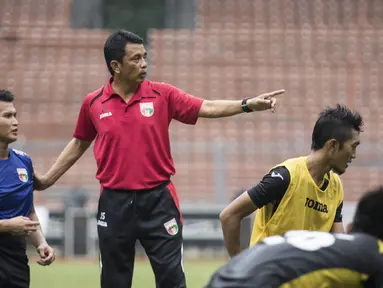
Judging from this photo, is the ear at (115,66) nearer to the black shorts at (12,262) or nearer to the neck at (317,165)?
the black shorts at (12,262)

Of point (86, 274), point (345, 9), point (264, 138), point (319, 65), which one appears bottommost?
point (86, 274)

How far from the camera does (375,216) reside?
398cm

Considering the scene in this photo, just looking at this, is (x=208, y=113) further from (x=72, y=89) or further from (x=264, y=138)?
(x=72, y=89)

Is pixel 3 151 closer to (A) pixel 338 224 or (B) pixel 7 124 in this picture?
(B) pixel 7 124

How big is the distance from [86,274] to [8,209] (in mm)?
6915

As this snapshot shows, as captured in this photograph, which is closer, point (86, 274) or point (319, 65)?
point (86, 274)

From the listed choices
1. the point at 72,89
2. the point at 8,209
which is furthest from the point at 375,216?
the point at 72,89

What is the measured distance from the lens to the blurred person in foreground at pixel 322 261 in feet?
13.0

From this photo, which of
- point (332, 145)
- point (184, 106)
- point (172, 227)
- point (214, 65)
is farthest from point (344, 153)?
point (214, 65)

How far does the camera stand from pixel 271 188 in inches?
235

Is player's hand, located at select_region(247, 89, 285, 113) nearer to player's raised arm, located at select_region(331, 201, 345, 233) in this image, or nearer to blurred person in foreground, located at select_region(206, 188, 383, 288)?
player's raised arm, located at select_region(331, 201, 345, 233)

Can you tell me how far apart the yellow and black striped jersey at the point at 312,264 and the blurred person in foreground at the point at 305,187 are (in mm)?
1924

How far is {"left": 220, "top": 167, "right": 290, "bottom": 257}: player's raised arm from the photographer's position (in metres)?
5.93

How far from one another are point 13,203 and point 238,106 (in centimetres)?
176
